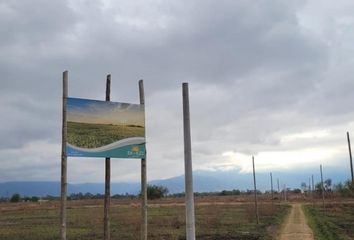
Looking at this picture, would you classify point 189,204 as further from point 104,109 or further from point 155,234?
point 155,234

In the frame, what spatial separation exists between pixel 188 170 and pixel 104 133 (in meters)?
5.08

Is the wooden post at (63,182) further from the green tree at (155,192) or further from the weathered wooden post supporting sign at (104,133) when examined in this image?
the green tree at (155,192)

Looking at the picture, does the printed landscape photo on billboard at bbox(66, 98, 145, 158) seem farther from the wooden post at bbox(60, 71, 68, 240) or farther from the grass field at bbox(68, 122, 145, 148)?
the wooden post at bbox(60, 71, 68, 240)

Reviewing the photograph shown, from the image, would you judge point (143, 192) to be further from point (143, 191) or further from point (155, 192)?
point (155, 192)

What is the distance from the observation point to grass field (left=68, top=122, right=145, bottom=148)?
13180mm

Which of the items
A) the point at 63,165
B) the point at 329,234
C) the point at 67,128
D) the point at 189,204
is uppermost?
the point at 67,128

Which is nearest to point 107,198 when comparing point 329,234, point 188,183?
point 188,183

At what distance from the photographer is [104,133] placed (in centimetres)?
1369

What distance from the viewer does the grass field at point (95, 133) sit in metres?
13.2

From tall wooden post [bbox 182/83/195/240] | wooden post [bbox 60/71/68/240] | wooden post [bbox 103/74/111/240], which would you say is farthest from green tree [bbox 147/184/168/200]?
tall wooden post [bbox 182/83/195/240]

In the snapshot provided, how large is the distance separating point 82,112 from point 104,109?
26.8 inches

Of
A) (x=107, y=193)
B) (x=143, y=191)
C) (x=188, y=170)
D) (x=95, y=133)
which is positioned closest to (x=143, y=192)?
(x=143, y=191)

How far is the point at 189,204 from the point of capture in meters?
8.99

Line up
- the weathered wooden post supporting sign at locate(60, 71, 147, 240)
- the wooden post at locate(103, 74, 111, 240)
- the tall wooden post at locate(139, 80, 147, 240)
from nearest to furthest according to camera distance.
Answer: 1. the weathered wooden post supporting sign at locate(60, 71, 147, 240)
2. the wooden post at locate(103, 74, 111, 240)
3. the tall wooden post at locate(139, 80, 147, 240)
